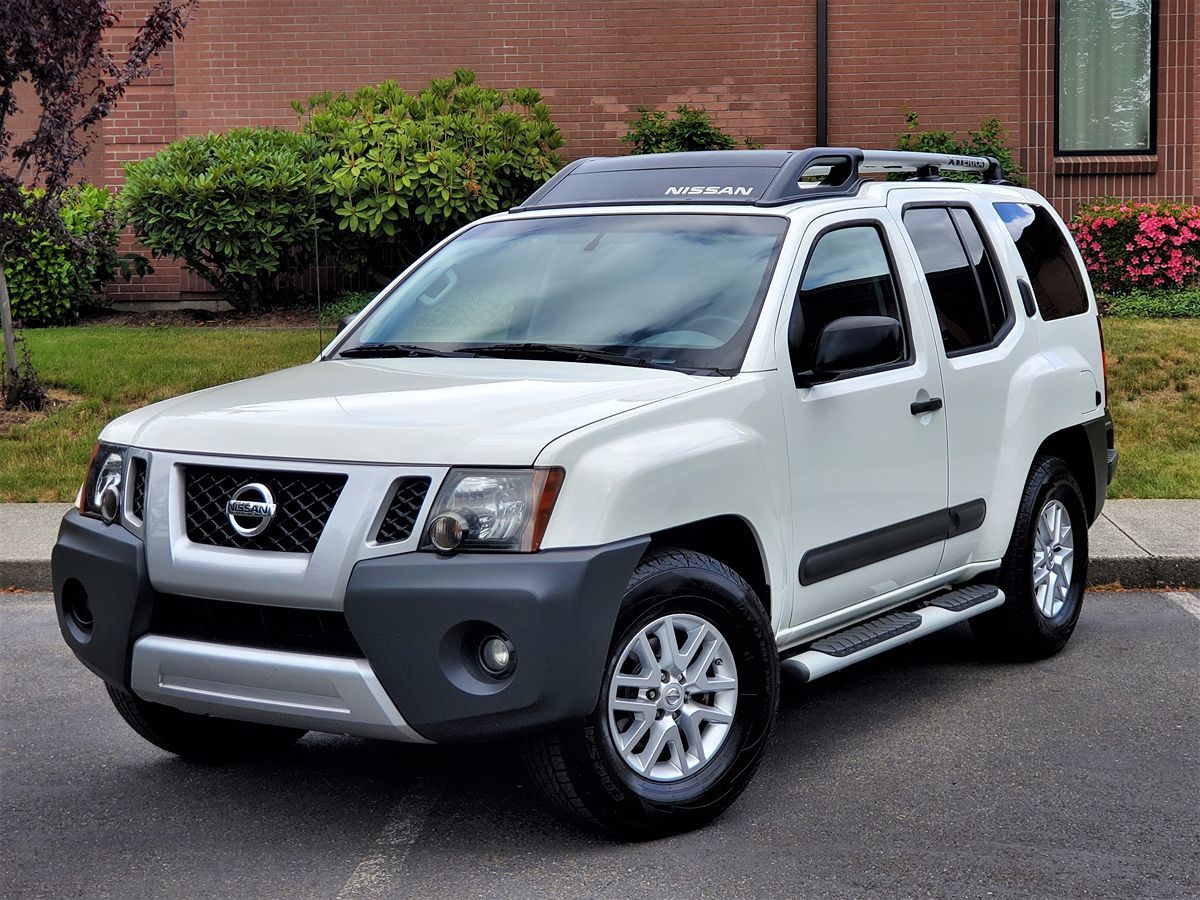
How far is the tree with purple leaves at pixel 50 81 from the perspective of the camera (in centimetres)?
1020

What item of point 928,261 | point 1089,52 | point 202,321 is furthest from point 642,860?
point 1089,52

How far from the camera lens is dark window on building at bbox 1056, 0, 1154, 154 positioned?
1667 cm

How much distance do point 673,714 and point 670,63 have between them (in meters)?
12.6

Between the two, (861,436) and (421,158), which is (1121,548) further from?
(421,158)

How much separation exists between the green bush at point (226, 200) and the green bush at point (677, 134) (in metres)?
3.36

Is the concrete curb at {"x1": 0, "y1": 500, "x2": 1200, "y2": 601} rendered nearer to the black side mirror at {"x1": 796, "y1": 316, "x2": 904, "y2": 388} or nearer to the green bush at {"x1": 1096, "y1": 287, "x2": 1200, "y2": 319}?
the black side mirror at {"x1": 796, "y1": 316, "x2": 904, "y2": 388}

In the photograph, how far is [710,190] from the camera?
18.1 feet

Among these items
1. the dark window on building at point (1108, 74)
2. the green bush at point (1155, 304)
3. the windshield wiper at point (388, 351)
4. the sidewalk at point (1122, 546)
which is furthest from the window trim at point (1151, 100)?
the windshield wiper at point (388, 351)

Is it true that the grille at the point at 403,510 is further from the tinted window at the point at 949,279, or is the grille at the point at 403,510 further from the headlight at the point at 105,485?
the tinted window at the point at 949,279

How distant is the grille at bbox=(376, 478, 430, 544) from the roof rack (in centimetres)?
196

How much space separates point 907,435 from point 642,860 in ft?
6.21

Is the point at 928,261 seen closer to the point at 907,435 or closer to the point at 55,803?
the point at 907,435

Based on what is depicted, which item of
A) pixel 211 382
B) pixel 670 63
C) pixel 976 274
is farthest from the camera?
pixel 670 63

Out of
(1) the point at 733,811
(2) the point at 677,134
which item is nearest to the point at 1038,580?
(1) the point at 733,811
